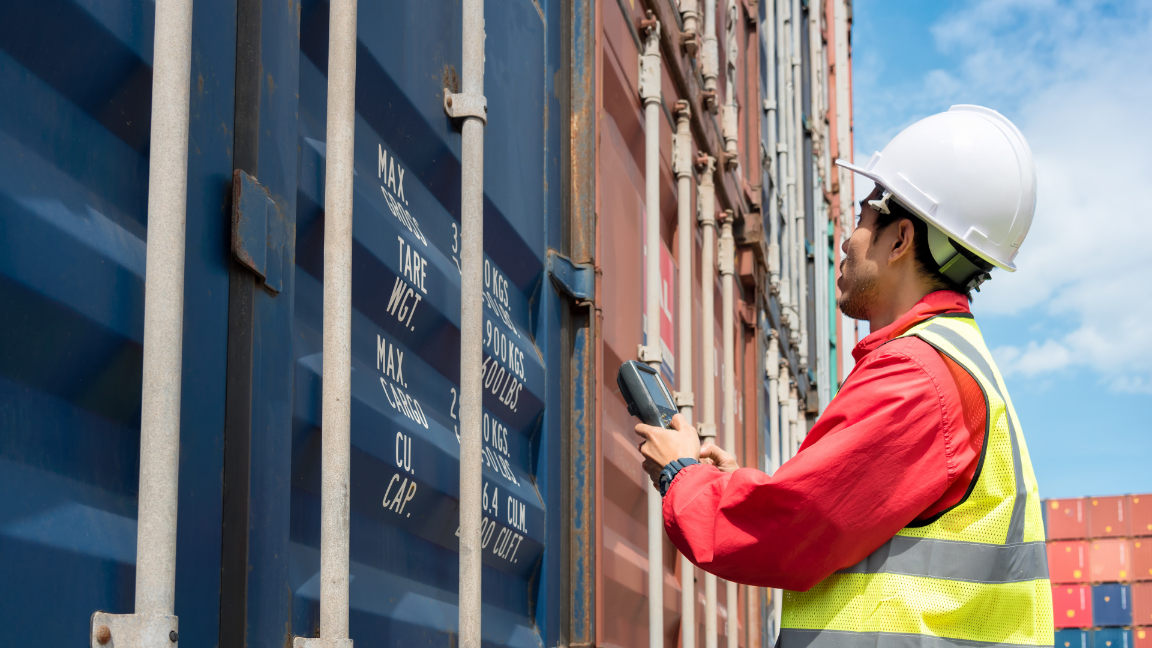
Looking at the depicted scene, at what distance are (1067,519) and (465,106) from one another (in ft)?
52.3

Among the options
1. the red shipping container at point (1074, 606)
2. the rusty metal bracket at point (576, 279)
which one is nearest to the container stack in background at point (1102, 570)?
the red shipping container at point (1074, 606)

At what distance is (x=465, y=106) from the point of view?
7.32 ft

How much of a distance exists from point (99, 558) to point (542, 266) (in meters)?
1.70

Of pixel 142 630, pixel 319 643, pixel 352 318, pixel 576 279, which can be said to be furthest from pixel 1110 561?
pixel 142 630

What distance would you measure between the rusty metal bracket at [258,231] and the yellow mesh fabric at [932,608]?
2.99 ft

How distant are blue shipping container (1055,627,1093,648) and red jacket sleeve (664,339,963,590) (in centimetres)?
1503

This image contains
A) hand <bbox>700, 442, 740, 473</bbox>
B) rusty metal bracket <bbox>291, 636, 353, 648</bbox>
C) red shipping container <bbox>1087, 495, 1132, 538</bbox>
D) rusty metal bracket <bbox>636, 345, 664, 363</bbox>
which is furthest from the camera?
red shipping container <bbox>1087, 495, 1132, 538</bbox>

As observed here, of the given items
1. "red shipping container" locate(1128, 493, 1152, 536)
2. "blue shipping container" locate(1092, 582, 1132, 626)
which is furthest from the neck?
"red shipping container" locate(1128, 493, 1152, 536)

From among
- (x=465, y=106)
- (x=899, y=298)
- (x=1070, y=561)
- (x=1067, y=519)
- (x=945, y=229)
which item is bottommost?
(x=899, y=298)

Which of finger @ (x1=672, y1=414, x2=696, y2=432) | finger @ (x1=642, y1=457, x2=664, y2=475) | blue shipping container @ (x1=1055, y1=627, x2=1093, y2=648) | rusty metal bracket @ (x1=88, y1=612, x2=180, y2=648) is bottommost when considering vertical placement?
blue shipping container @ (x1=1055, y1=627, x2=1093, y2=648)

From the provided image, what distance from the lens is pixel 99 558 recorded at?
50.9 inches

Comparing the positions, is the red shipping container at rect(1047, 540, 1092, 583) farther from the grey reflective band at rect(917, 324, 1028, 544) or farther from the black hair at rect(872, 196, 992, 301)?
the grey reflective band at rect(917, 324, 1028, 544)

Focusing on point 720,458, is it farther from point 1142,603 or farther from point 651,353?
point 1142,603

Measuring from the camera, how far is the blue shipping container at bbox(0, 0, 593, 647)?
126 centimetres
